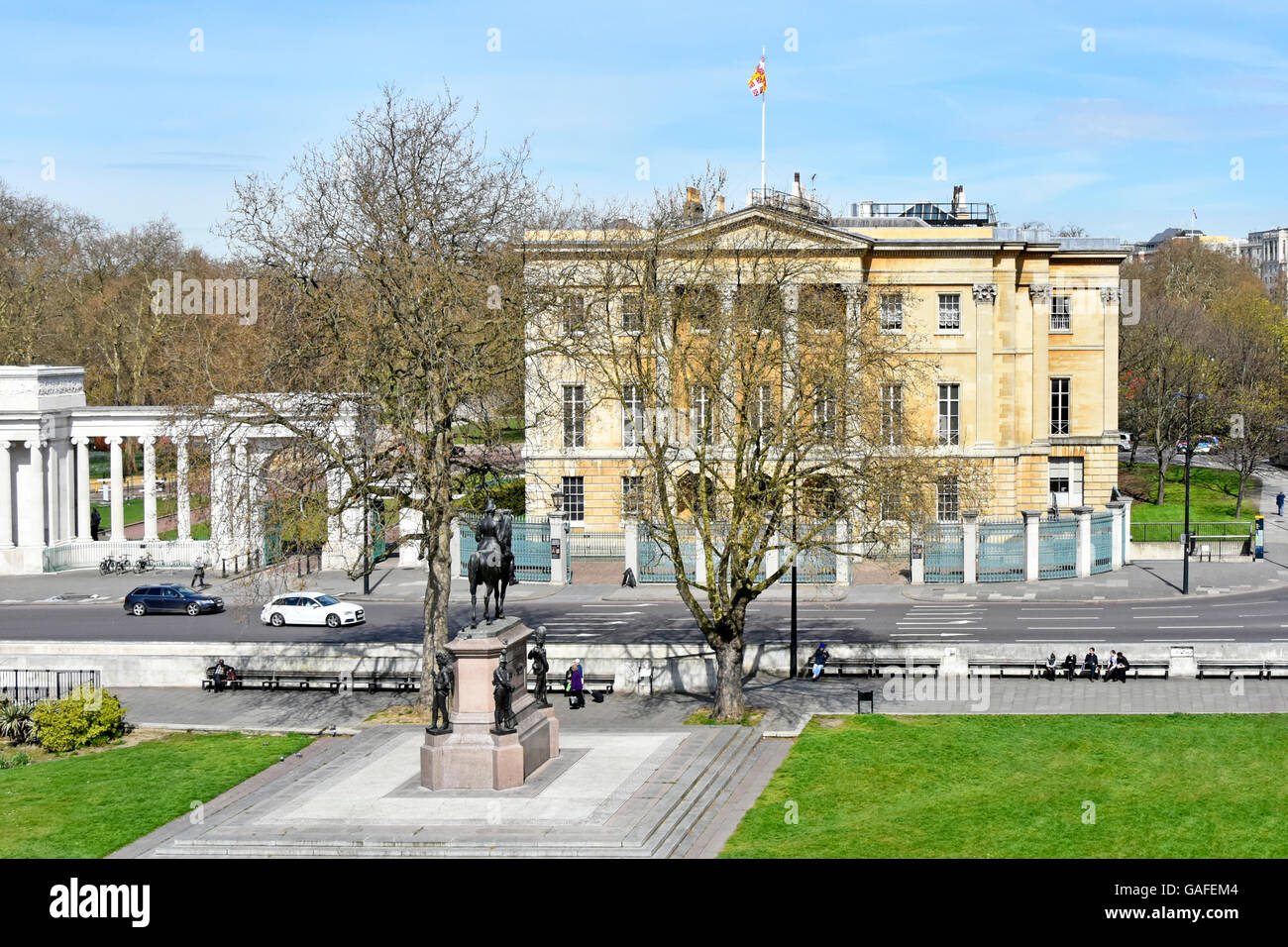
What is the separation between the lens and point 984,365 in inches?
2502

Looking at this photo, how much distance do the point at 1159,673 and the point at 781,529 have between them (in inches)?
406

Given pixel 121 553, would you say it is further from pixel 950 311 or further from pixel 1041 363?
pixel 1041 363

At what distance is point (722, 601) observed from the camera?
1287 inches

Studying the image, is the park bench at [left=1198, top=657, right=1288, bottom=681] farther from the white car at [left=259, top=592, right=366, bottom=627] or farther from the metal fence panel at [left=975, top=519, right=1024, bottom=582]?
the white car at [left=259, top=592, right=366, bottom=627]

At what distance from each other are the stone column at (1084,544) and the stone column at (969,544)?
396 centimetres

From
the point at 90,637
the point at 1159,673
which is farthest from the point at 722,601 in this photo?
the point at 90,637

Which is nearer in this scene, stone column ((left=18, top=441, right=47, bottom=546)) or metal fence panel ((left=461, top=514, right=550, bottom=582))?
metal fence panel ((left=461, top=514, right=550, bottom=582))

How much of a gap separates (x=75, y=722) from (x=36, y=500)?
3233 cm

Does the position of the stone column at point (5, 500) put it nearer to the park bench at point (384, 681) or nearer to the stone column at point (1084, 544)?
the park bench at point (384, 681)

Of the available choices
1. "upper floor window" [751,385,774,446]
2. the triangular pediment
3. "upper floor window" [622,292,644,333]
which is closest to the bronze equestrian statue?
"upper floor window" [751,385,774,446]

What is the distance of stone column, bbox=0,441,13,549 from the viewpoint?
60.5 meters

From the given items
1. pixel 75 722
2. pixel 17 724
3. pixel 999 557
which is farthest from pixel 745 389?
pixel 999 557

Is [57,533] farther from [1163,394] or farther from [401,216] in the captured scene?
[1163,394]

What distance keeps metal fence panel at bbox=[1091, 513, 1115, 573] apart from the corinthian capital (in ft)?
40.2
